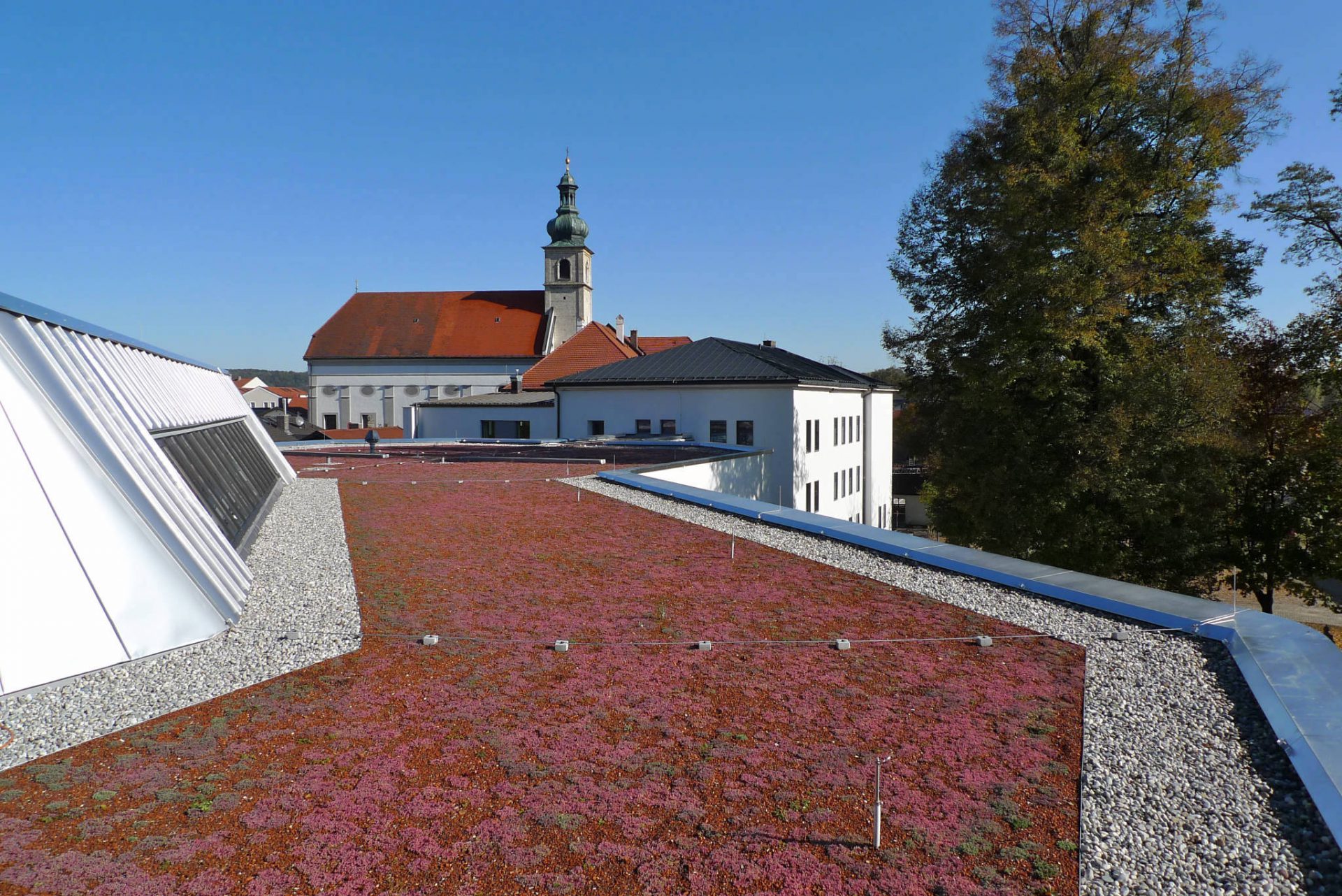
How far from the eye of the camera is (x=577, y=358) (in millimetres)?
42438

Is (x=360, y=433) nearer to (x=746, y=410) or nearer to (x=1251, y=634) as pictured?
(x=746, y=410)

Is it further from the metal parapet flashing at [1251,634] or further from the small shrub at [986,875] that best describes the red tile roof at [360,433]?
the small shrub at [986,875]

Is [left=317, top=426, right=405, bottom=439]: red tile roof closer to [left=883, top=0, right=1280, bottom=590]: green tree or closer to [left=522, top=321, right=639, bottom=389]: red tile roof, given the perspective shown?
[left=522, top=321, right=639, bottom=389]: red tile roof

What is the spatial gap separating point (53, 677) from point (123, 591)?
2.65 feet

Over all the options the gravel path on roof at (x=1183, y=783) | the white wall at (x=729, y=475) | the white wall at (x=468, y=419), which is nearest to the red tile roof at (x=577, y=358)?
the white wall at (x=468, y=419)

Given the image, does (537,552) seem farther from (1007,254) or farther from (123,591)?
(1007,254)

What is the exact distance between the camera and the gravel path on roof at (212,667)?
494 cm

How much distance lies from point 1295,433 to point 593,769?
25333 mm

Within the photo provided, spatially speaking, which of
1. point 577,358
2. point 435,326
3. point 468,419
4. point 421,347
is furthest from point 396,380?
point 577,358

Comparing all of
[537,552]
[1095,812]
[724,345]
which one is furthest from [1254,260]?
[1095,812]

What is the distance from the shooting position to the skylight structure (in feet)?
18.6

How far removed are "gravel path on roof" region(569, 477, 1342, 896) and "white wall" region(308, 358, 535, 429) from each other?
56.6m

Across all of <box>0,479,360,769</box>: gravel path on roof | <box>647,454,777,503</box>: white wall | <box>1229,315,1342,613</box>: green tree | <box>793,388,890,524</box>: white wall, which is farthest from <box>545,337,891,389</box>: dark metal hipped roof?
<box>0,479,360,769</box>: gravel path on roof

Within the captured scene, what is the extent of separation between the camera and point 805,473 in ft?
97.6
